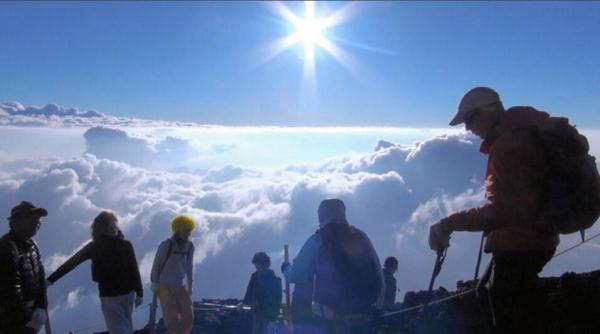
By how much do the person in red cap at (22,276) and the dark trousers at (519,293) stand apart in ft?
14.9

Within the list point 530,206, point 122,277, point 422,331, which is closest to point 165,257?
point 122,277

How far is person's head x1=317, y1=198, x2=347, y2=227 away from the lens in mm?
5859

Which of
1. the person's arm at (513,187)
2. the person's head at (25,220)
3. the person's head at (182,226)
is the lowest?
the person's arm at (513,187)

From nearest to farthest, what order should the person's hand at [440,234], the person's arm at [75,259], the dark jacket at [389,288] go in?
the person's hand at [440,234], the person's arm at [75,259], the dark jacket at [389,288]


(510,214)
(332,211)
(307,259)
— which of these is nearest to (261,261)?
(307,259)

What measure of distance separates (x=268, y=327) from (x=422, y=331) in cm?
277

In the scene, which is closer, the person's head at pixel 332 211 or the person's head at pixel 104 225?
the person's head at pixel 332 211

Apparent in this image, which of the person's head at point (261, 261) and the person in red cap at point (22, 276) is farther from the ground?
the person's head at point (261, 261)

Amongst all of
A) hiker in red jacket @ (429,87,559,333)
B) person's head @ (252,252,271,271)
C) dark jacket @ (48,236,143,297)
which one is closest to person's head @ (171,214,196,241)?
dark jacket @ (48,236,143,297)

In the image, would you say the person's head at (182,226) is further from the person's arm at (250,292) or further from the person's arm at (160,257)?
the person's arm at (250,292)

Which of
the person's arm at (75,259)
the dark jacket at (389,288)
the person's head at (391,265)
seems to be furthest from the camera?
the person's head at (391,265)

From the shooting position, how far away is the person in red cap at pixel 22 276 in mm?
5336

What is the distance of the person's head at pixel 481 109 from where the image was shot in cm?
381

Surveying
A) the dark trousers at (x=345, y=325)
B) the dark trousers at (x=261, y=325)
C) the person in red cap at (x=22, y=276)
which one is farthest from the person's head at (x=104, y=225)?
the dark trousers at (x=261, y=325)
